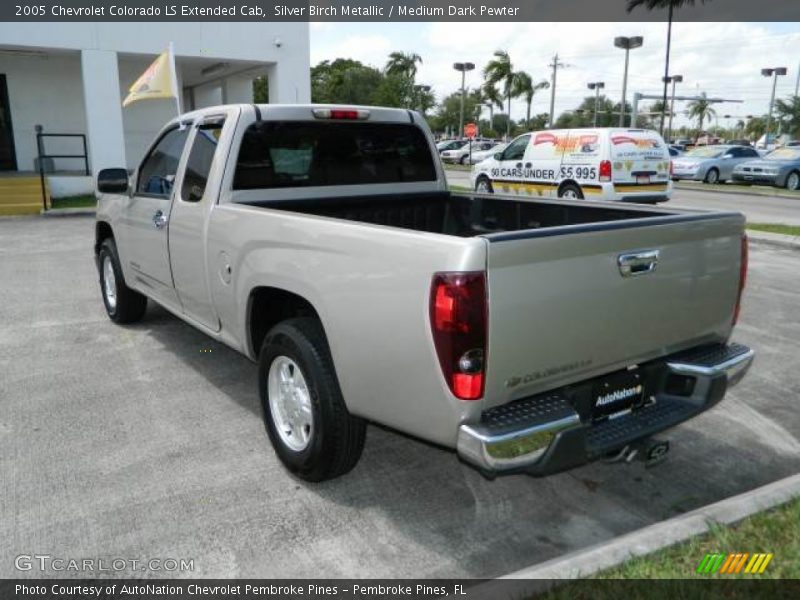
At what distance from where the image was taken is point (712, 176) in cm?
2677

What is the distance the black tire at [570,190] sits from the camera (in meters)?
14.3

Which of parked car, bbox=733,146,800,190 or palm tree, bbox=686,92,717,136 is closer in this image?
parked car, bbox=733,146,800,190

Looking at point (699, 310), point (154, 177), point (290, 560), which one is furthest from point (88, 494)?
point (699, 310)

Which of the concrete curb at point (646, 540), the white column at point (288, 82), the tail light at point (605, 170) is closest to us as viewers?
the concrete curb at point (646, 540)

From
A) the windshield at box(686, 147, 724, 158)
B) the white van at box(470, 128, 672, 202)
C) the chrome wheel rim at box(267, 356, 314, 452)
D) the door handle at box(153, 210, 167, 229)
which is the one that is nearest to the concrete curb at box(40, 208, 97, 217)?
the white van at box(470, 128, 672, 202)

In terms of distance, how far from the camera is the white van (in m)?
13.8

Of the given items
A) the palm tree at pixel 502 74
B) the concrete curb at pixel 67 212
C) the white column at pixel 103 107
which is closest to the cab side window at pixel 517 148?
the white column at pixel 103 107

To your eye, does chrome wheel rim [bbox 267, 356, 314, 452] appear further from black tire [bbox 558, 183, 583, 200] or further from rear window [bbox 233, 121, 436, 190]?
black tire [bbox 558, 183, 583, 200]

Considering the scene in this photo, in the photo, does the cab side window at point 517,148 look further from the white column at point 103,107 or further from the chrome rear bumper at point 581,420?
the chrome rear bumper at point 581,420

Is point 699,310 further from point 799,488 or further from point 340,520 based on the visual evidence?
point 340,520

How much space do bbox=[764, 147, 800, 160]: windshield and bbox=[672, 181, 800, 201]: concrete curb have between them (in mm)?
1077

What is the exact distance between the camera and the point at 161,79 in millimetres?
9297

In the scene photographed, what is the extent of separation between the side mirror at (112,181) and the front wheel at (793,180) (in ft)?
78.0

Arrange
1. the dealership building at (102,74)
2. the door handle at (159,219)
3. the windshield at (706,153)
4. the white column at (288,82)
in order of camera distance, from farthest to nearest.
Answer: the windshield at (706,153)
the white column at (288,82)
the dealership building at (102,74)
the door handle at (159,219)
